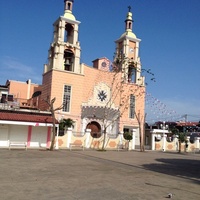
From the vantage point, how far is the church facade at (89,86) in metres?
33.2

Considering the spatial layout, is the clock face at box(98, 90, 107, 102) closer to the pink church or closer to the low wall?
the pink church

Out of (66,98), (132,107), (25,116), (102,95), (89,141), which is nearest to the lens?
(25,116)

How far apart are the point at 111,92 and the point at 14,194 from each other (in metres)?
31.2

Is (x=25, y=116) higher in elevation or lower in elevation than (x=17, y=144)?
higher

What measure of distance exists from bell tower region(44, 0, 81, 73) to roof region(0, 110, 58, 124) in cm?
839

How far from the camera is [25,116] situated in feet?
83.0

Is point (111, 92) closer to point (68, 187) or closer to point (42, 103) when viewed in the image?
point (42, 103)

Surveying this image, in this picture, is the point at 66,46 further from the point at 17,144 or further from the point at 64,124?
the point at 17,144

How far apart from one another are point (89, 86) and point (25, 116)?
12.4m

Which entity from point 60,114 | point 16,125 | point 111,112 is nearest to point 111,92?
point 111,112

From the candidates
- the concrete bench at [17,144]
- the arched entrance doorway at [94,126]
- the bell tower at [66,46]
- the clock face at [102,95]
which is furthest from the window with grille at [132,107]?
the concrete bench at [17,144]

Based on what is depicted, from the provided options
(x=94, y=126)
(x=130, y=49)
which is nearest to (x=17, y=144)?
(x=94, y=126)

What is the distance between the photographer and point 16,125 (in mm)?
25250

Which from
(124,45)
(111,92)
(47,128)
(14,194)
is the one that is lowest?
(14,194)
